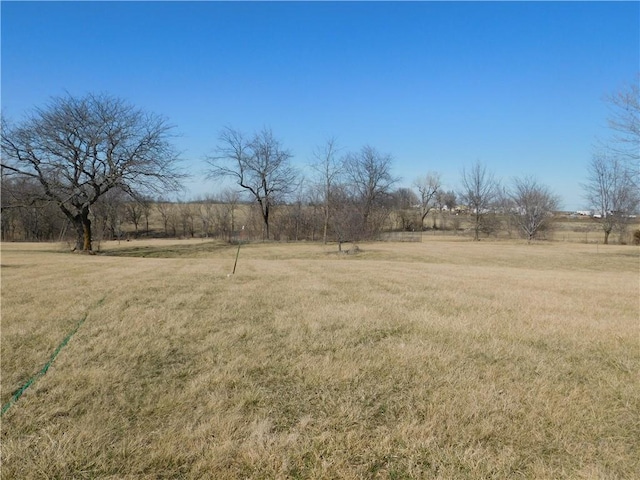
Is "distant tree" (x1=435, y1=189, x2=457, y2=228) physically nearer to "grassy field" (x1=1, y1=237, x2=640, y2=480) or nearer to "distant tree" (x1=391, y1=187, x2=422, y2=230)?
"distant tree" (x1=391, y1=187, x2=422, y2=230)

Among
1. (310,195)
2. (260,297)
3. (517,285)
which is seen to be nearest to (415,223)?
(310,195)

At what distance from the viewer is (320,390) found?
308cm

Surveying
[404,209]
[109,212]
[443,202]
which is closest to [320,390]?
[109,212]

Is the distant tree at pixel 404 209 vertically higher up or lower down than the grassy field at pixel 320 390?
higher up

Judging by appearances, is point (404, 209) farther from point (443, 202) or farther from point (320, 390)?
point (320, 390)

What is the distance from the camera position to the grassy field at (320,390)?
7.16 ft

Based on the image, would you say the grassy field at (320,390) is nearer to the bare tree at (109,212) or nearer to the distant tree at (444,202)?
the bare tree at (109,212)

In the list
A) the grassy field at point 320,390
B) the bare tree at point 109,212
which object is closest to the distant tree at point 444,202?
the bare tree at point 109,212

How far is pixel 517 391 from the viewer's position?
3045 mm

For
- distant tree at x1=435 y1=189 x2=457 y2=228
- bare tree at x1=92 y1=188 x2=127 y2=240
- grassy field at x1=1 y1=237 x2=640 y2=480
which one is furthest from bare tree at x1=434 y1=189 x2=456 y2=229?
grassy field at x1=1 y1=237 x2=640 y2=480

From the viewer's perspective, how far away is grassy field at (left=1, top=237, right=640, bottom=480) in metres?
2.18

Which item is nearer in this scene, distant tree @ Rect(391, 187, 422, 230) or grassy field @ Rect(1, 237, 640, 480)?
grassy field @ Rect(1, 237, 640, 480)

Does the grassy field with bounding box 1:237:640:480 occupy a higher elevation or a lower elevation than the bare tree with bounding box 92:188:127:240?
lower

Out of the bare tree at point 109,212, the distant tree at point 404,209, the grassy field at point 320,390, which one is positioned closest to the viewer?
the grassy field at point 320,390
